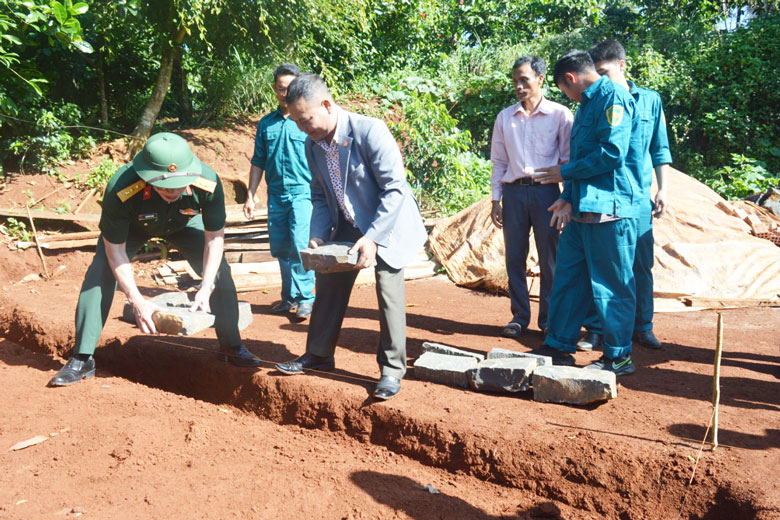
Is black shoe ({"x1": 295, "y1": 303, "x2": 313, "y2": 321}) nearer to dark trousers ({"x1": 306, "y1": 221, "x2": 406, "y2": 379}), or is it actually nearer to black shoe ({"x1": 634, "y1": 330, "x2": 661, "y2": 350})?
dark trousers ({"x1": 306, "y1": 221, "x2": 406, "y2": 379})

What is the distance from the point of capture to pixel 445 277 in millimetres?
7531

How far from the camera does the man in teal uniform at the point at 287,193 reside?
5.61m

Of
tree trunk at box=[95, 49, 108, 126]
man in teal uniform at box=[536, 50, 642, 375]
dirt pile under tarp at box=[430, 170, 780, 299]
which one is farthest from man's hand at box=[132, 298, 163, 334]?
tree trunk at box=[95, 49, 108, 126]

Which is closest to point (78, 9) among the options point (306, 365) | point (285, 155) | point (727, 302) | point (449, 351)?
point (285, 155)

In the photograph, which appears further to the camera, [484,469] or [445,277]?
[445,277]

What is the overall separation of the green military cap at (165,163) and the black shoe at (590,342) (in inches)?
118

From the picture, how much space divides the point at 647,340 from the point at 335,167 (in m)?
2.72

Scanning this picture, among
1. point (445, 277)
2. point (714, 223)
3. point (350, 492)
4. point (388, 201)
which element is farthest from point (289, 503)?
point (714, 223)

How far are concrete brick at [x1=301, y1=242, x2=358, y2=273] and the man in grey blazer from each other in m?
Answer: 0.06

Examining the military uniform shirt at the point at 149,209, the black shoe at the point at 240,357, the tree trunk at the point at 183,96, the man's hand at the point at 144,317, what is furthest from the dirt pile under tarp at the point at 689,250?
the tree trunk at the point at 183,96

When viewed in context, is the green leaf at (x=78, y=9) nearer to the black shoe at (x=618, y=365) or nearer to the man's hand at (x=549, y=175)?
the man's hand at (x=549, y=175)

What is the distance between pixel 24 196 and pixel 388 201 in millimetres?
6777

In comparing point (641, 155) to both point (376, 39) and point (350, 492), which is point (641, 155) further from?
point (376, 39)

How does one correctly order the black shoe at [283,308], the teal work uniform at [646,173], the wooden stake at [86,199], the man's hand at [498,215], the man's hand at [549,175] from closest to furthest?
the teal work uniform at [646,173] < the man's hand at [549,175] < the man's hand at [498,215] < the black shoe at [283,308] < the wooden stake at [86,199]
